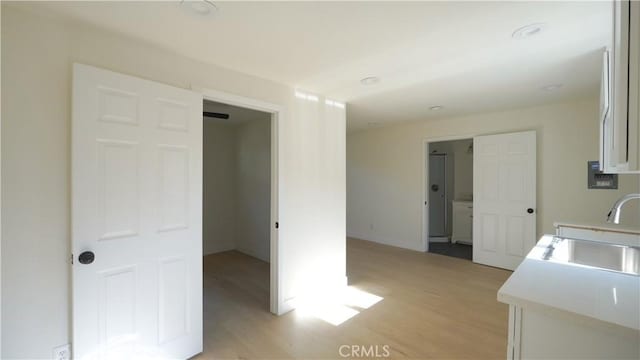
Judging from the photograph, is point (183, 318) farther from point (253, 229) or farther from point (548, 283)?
point (253, 229)

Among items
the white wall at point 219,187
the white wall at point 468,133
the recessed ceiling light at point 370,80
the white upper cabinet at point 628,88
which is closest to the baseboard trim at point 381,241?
the white wall at point 468,133

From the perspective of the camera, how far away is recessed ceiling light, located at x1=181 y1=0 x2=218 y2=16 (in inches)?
59.1

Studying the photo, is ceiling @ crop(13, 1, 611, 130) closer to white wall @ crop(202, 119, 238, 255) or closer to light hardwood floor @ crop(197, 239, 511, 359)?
light hardwood floor @ crop(197, 239, 511, 359)

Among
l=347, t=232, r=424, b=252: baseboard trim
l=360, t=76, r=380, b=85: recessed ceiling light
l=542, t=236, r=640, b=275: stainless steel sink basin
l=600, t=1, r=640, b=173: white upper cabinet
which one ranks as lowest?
l=347, t=232, r=424, b=252: baseboard trim

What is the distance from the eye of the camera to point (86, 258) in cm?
166

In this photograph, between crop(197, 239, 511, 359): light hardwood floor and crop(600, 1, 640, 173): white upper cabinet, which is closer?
crop(600, 1, 640, 173): white upper cabinet

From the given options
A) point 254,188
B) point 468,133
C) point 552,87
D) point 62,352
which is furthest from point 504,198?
point 62,352

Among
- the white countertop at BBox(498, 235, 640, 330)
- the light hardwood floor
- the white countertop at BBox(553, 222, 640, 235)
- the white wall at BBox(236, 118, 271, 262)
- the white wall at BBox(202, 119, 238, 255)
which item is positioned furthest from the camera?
the white wall at BBox(202, 119, 238, 255)

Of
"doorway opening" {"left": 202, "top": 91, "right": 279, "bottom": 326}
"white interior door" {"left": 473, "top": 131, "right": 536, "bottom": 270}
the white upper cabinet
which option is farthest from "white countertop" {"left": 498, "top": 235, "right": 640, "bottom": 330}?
"white interior door" {"left": 473, "top": 131, "right": 536, "bottom": 270}

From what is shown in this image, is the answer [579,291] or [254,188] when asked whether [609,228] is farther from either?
[254,188]

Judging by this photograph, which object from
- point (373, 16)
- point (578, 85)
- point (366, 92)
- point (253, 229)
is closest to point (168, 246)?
point (373, 16)

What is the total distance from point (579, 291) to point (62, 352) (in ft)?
9.03

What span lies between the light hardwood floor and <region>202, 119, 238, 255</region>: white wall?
0.94 m

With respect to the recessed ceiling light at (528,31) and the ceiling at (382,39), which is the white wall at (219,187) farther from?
the recessed ceiling light at (528,31)
